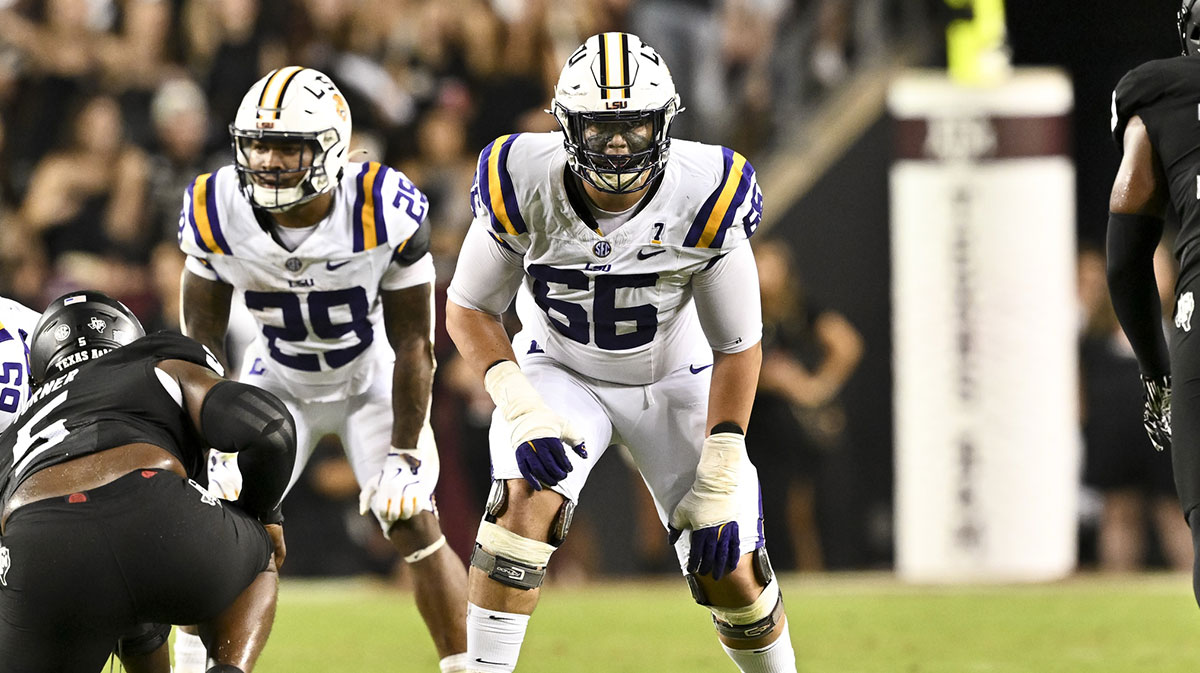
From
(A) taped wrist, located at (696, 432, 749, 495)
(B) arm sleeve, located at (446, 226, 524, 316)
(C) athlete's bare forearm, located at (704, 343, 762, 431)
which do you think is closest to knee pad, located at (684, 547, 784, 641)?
(A) taped wrist, located at (696, 432, 749, 495)

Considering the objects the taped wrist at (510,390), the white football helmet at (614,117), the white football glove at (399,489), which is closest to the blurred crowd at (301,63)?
the white football glove at (399,489)

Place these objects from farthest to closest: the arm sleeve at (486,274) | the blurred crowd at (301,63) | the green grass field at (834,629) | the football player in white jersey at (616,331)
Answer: the blurred crowd at (301,63) → the green grass field at (834,629) → the arm sleeve at (486,274) → the football player in white jersey at (616,331)

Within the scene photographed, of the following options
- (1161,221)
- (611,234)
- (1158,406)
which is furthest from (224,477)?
(1161,221)

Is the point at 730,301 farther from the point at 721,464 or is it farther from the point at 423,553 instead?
the point at 423,553

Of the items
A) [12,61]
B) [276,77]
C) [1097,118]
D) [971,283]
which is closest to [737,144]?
[971,283]

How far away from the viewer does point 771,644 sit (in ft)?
13.3

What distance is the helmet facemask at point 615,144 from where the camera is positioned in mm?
3842

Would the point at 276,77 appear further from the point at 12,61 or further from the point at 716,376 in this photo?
the point at 12,61

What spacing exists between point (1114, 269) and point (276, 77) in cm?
268

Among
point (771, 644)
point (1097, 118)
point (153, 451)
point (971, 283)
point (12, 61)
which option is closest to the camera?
point (153, 451)

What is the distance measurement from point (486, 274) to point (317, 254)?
3.09 feet

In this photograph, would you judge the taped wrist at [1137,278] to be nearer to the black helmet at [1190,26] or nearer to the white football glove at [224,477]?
the black helmet at [1190,26]

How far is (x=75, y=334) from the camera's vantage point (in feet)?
12.2

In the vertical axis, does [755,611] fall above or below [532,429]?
below
